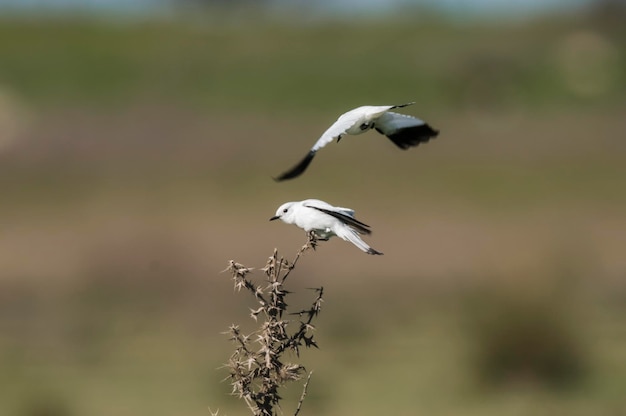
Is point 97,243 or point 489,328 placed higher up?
point 97,243

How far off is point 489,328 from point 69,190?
711cm

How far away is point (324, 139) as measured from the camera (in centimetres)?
326

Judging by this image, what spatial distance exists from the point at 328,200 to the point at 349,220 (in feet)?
42.5

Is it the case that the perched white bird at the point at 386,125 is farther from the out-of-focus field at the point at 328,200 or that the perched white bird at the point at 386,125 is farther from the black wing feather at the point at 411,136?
the out-of-focus field at the point at 328,200

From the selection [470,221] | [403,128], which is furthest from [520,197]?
[403,128]

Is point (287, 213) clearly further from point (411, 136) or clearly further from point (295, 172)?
point (411, 136)

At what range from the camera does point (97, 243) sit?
1606 cm

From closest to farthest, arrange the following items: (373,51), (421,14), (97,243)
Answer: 1. (97,243)
2. (373,51)
3. (421,14)

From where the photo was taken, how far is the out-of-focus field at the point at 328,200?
12.8m

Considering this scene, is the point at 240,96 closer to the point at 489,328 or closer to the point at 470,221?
the point at 470,221

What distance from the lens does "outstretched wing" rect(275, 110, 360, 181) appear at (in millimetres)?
3206

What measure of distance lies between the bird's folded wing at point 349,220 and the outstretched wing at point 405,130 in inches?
19.2

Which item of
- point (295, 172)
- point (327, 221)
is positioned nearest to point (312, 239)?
point (327, 221)

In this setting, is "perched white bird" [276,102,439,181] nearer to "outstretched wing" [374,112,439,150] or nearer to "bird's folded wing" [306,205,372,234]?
"outstretched wing" [374,112,439,150]
